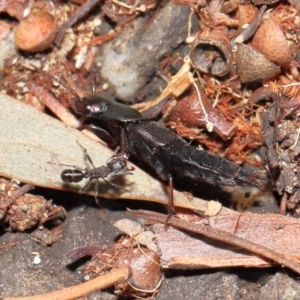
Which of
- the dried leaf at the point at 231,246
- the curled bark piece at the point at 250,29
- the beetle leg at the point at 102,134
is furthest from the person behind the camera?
the beetle leg at the point at 102,134

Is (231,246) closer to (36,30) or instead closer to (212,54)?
(212,54)

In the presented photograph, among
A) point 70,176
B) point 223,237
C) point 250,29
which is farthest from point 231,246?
point 250,29

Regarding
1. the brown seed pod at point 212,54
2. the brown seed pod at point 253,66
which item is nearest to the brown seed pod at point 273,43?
the brown seed pod at point 253,66

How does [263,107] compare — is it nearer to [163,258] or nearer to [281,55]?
[281,55]

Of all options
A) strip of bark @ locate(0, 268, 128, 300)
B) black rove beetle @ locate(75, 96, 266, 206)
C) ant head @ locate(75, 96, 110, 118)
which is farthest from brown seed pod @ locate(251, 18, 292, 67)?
strip of bark @ locate(0, 268, 128, 300)

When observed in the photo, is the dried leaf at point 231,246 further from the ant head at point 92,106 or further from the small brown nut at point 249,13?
the small brown nut at point 249,13

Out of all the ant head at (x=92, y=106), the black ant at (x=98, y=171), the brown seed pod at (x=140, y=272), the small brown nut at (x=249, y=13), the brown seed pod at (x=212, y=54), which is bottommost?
the brown seed pod at (x=140, y=272)

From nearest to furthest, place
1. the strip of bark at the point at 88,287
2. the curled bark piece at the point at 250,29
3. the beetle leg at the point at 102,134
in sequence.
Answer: the strip of bark at the point at 88,287
the curled bark piece at the point at 250,29
the beetle leg at the point at 102,134
